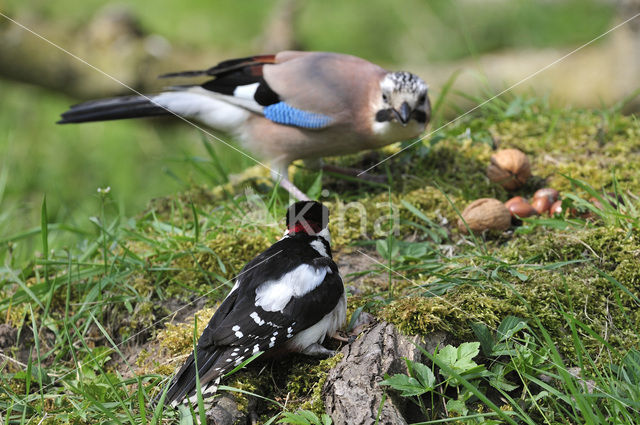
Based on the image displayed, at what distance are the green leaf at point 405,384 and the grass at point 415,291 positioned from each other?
73 millimetres

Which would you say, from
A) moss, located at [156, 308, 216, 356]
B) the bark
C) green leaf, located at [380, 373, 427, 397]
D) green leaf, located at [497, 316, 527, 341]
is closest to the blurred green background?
moss, located at [156, 308, 216, 356]

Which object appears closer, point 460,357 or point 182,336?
point 460,357

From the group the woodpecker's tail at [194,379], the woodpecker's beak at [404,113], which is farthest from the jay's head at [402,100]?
the woodpecker's tail at [194,379]

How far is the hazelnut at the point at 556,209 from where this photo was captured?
3241 millimetres

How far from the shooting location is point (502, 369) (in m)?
2.26

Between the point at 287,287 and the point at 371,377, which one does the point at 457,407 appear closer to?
the point at 371,377

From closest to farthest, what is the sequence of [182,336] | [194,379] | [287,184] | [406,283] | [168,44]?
[194,379] → [182,336] → [406,283] → [287,184] → [168,44]

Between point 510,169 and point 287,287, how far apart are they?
6.02ft

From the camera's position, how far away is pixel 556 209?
3336 mm

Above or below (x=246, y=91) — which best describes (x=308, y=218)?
below

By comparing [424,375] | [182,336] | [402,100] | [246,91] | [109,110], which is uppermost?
[109,110]

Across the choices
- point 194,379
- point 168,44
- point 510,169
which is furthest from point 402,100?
point 168,44

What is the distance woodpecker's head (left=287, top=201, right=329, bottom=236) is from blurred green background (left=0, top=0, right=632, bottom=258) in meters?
2.26

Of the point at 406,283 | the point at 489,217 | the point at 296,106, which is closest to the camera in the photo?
the point at 406,283
